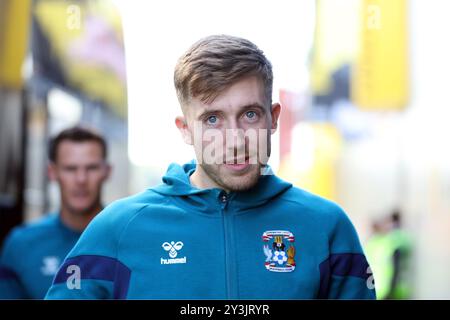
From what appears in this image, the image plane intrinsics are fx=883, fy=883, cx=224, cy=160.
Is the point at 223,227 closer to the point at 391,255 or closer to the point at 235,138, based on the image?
the point at 235,138

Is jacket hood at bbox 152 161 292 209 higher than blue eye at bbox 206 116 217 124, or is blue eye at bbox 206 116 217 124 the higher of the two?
blue eye at bbox 206 116 217 124

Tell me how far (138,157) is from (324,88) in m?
1.01

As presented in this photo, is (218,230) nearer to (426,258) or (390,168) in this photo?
(426,258)

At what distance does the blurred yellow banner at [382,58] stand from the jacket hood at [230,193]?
0.78 metres

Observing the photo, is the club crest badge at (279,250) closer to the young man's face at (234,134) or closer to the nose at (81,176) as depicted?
the young man's face at (234,134)

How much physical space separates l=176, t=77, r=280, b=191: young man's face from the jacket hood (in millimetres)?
26

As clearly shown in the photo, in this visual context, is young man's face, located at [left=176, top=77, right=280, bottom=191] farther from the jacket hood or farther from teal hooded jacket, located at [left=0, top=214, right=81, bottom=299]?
teal hooded jacket, located at [left=0, top=214, right=81, bottom=299]

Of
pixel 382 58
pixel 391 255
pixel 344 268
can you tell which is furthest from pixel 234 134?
pixel 391 255

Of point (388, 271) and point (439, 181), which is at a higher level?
point (439, 181)

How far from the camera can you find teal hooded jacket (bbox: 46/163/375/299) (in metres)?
1.37

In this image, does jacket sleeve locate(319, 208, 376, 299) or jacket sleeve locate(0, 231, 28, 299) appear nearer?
jacket sleeve locate(319, 208, 376, 299)

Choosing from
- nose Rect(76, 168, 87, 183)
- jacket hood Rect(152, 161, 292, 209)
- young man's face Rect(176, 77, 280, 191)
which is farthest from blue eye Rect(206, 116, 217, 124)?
nose Rect(76, 168, 87, 183)

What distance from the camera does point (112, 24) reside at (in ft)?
8.80

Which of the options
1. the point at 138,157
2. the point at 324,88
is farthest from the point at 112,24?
the point at 324,88
